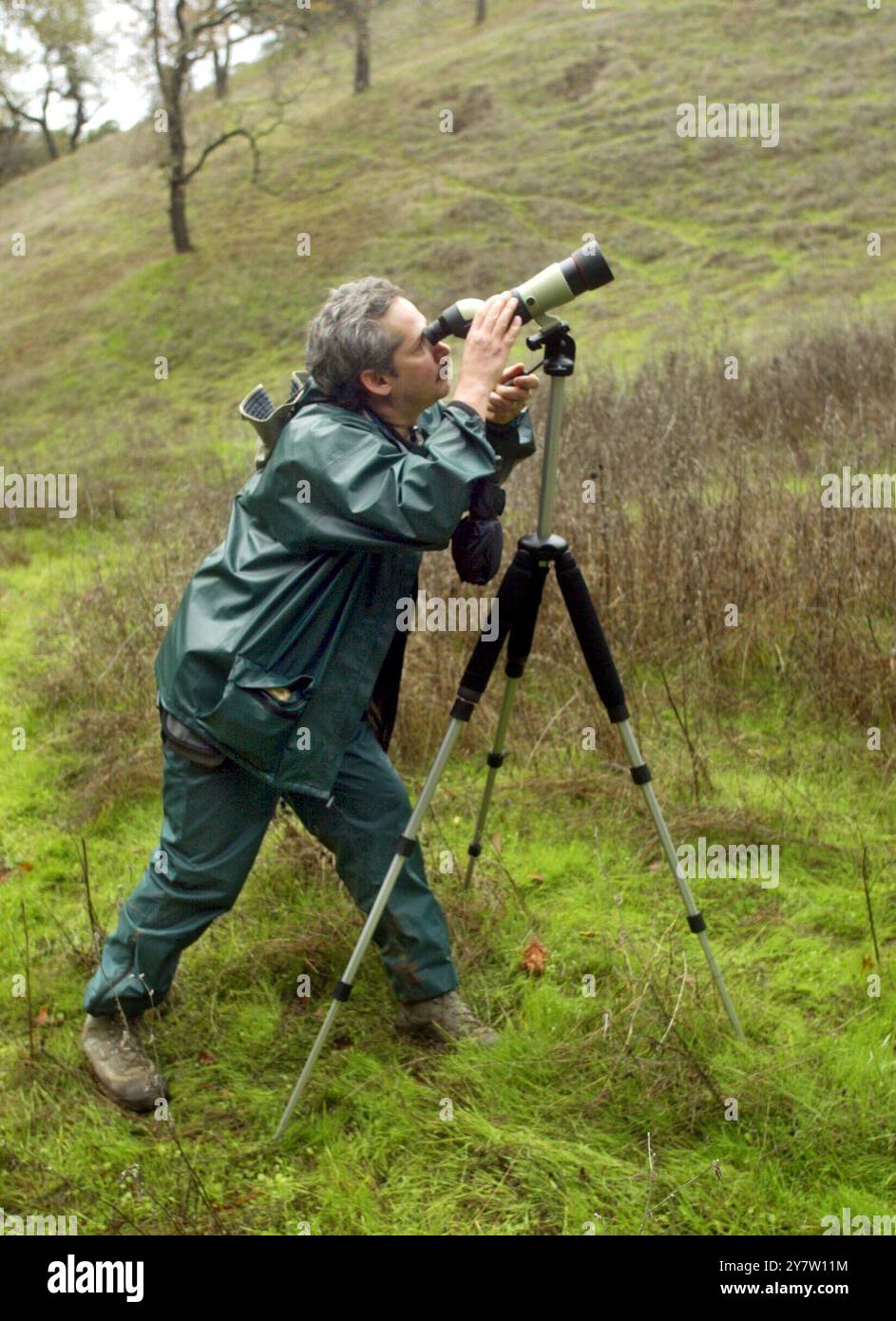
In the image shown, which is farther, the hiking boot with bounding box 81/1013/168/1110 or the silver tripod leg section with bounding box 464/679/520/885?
the silver tripod leg section with bounding box 464/679/520/885

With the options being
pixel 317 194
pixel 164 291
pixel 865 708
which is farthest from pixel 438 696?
pixel 317 194

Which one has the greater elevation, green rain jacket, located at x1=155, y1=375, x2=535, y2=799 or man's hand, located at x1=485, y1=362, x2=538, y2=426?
man's hand, located at x1=485, y1=362, x2=538, y2=426

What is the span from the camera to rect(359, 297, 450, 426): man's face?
2.80 m

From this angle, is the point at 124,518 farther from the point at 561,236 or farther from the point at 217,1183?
the point at 561,236

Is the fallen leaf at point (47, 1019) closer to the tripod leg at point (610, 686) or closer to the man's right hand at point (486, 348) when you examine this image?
the tripod leg at point (610, 686)

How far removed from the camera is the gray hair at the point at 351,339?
279 centimetres

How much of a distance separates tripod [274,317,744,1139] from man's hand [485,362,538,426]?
8 cm

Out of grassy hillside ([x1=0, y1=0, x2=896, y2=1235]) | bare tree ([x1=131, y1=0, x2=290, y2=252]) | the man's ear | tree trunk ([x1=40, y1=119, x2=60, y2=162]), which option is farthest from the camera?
tree trunk ([x1=40, y1=119, x2=60, y2=162])

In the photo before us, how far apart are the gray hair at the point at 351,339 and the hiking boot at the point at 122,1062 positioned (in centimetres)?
178

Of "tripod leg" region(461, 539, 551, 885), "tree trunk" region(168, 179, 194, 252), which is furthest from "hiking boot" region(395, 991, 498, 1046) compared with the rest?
"tree trunk" region(168, 179, 194, 252)

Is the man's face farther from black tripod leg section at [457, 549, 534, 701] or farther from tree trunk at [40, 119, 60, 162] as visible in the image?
tree trunk at [40, 119, 60, 162]

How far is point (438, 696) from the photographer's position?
4883 mm

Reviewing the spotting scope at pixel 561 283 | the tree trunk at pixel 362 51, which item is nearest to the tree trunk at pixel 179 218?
the tree trunk at pixel 362 51

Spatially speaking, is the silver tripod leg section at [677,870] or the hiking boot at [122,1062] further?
the hiking boot at [122,1062]
